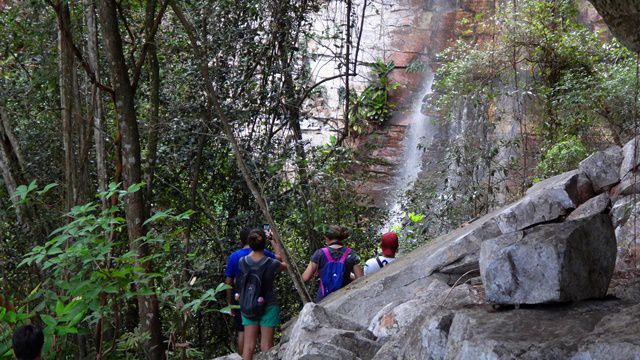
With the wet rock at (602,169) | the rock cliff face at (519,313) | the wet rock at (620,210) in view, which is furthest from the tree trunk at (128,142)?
the wet rock at (602,169)

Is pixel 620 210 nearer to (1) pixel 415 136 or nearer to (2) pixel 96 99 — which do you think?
(2) pixel 96 99

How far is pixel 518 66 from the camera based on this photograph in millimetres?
15164

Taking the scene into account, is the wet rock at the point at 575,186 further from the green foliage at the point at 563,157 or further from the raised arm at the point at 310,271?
the green foliage at the point at 563,157

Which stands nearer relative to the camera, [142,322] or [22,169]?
[142,322]

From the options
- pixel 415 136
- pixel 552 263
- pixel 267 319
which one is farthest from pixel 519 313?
pixel 415 136

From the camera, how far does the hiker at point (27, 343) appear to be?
3973 mm

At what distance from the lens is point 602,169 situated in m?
8.09

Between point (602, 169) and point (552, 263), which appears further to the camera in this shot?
point (602, 169)

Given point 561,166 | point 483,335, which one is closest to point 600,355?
point 483,335

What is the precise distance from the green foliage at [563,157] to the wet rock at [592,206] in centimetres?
445

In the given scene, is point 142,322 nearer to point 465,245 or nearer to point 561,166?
point 465,245

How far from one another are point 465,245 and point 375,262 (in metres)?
1.02

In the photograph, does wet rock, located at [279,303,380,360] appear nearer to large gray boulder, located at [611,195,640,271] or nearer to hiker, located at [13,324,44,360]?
hiker, located at [13,324,44,360]

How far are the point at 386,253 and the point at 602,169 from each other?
2.62 meters
